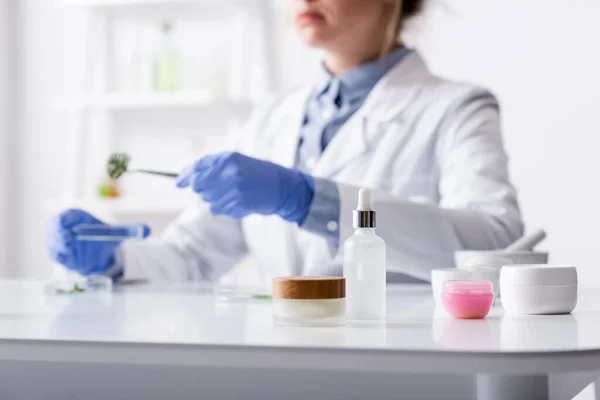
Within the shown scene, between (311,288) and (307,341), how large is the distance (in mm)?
116

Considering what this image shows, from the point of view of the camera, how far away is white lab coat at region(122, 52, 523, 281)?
138 cm

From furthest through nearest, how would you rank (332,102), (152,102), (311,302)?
(152,102)
(332,102)
(311,302)

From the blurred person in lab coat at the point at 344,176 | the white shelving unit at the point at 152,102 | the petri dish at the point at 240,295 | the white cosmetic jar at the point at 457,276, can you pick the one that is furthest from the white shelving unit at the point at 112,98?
the white cosmetic jar at the point at 457,276

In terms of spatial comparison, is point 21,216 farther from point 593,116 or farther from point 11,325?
point 11,325

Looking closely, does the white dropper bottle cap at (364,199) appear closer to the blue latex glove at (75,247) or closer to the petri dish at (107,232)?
the petri dish at (107,232)

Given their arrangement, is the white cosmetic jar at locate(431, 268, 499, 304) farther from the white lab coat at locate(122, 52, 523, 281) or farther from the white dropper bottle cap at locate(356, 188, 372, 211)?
the white lab coat at locate(122, 52, 523, 281)

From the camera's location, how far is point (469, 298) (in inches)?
34.5

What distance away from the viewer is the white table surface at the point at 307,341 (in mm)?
626

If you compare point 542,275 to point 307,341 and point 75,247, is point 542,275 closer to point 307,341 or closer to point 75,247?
point 307,341

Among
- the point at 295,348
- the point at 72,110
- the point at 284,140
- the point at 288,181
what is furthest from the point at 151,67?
the point at 295,348

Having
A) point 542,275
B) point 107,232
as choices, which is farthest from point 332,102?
point 542,275

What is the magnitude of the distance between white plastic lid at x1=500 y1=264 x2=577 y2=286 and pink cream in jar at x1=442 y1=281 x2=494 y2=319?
0.16ft

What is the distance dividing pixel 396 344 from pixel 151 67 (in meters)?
2.39

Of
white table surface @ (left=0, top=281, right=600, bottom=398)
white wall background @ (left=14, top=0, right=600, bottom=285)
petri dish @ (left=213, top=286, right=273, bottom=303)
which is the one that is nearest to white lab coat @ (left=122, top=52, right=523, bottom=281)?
petri dish @ (left=213, top=286, right=273, bottom=303)
